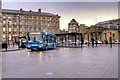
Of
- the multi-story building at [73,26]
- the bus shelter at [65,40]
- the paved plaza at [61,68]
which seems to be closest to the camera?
the paved plaza at [61,68]

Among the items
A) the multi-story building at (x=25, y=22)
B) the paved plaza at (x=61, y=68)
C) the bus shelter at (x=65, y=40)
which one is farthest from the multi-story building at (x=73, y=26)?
the paved plaza at (x=61, y=68)

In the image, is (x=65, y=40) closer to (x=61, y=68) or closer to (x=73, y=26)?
(x=61, y=68)

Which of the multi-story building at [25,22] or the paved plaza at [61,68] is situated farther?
the multi-story building at [25,22]

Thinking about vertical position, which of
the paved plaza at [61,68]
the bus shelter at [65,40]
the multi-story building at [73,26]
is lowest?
the paved plaza at [61,68]

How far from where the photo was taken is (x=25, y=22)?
385 ft

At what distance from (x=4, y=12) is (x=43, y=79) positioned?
105 metres

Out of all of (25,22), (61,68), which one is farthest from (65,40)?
(61,68)

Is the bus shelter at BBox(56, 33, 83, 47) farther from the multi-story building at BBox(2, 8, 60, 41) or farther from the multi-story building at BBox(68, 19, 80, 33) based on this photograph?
the multi-story building at BBox(68, 19, 80, 33)

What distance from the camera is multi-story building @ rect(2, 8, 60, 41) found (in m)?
112

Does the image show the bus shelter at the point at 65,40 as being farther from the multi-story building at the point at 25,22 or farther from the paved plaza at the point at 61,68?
the paved plaza at the point at 61,68

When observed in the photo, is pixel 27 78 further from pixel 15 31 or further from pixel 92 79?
pixel 15 31

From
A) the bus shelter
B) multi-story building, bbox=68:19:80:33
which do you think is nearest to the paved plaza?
the bus shelter

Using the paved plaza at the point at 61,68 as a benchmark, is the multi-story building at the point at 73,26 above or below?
above

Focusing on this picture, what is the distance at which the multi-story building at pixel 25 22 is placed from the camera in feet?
367
